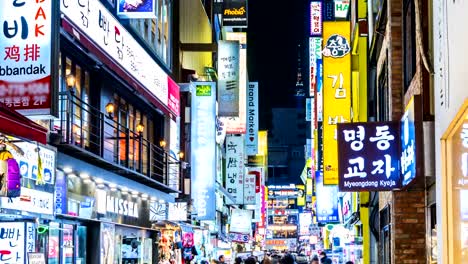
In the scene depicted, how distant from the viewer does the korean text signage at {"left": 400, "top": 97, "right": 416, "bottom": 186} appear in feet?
36.7

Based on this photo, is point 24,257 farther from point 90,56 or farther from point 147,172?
point 147,172

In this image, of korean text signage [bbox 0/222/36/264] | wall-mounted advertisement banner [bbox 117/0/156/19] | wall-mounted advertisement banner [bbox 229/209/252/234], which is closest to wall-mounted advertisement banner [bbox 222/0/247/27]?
wall-mounted advertisement banner [bbox 229/209/252/234]

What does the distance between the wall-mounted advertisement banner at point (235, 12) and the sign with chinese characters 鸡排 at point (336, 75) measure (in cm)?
2917

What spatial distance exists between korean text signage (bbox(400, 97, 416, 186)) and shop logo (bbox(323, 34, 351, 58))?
14.8 m

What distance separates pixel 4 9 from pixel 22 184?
2.90 meters

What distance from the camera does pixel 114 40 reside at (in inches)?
754

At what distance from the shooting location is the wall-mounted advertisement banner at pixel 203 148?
112ft

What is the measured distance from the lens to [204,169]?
3494 cm

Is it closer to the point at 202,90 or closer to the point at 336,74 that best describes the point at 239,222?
the point at 202,90

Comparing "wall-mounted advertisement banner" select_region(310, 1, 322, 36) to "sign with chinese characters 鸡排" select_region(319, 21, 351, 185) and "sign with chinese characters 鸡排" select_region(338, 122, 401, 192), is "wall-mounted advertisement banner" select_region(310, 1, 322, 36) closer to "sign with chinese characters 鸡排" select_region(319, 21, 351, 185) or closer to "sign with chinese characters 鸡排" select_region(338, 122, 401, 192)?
"sign with chinese characters 鸡排" select_region(319, 21, 351, 185)

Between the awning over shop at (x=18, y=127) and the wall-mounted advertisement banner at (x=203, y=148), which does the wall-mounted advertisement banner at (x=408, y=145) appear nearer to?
the awning over shop at (x=18, y=127)

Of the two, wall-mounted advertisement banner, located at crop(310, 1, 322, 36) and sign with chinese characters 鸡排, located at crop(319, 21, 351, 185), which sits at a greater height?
wall-mounted advertisement banner, located at crop(310, 1, 322, 36)

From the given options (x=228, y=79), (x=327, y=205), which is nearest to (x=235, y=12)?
(x=228, y=79)

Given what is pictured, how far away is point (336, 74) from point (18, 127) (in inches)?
760
